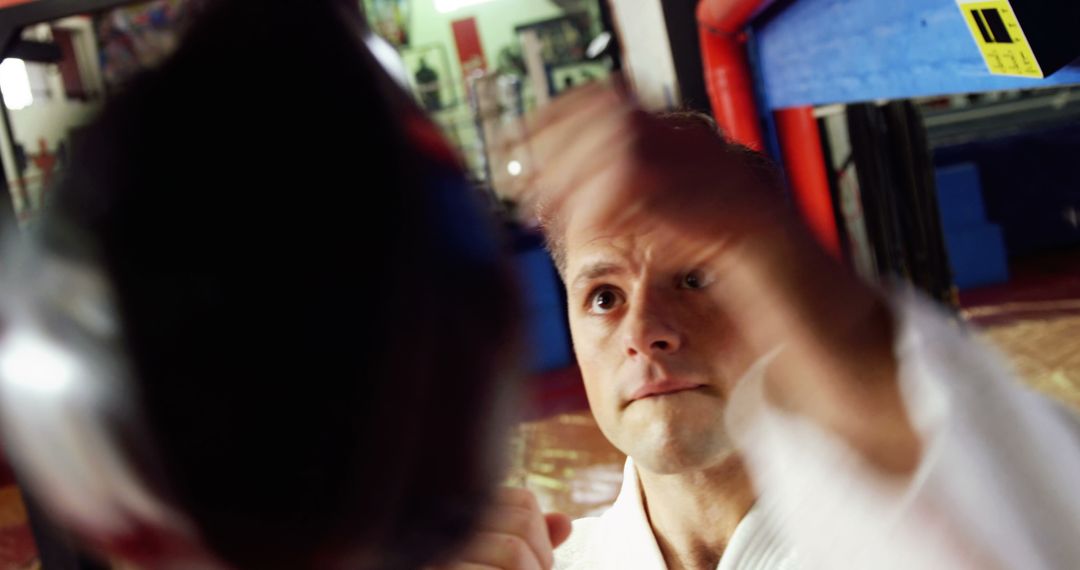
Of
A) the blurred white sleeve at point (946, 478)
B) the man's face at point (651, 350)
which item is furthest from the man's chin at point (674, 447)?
the blurred white sleeve at point (946, 478)

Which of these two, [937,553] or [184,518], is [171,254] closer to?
[184,518]

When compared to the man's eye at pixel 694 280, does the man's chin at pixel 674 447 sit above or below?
below

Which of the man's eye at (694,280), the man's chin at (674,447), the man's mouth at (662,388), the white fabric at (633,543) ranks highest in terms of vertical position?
the man's eye at (694,280)

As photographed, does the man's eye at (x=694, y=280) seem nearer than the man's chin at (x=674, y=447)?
Yes

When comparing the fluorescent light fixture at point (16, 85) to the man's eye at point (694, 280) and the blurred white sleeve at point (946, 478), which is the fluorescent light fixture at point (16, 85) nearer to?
the man's eye at point (694, 280)

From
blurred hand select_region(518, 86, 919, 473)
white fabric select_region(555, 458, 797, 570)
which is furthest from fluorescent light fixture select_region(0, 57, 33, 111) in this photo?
blurred hand select_region(518, 86, 919, 473)

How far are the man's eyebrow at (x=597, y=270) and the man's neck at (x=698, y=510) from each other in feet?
0.79

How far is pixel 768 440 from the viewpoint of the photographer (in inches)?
16.9

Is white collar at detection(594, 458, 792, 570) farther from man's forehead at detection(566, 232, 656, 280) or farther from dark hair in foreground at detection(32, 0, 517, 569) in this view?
dark hair in foreground at detection(32, 0, 517, 569)

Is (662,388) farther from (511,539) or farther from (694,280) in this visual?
(511,539)

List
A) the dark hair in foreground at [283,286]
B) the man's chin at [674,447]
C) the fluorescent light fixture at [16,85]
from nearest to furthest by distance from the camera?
1. the dark hair in foreground at [283,286]
2. the man's chin at [674,447]
3. the fluorescent light fixture at [16,85]

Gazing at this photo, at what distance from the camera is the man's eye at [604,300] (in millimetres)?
620

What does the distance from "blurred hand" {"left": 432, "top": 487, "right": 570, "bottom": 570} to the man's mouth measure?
11.7 inches

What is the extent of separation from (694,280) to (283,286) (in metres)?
0.38
